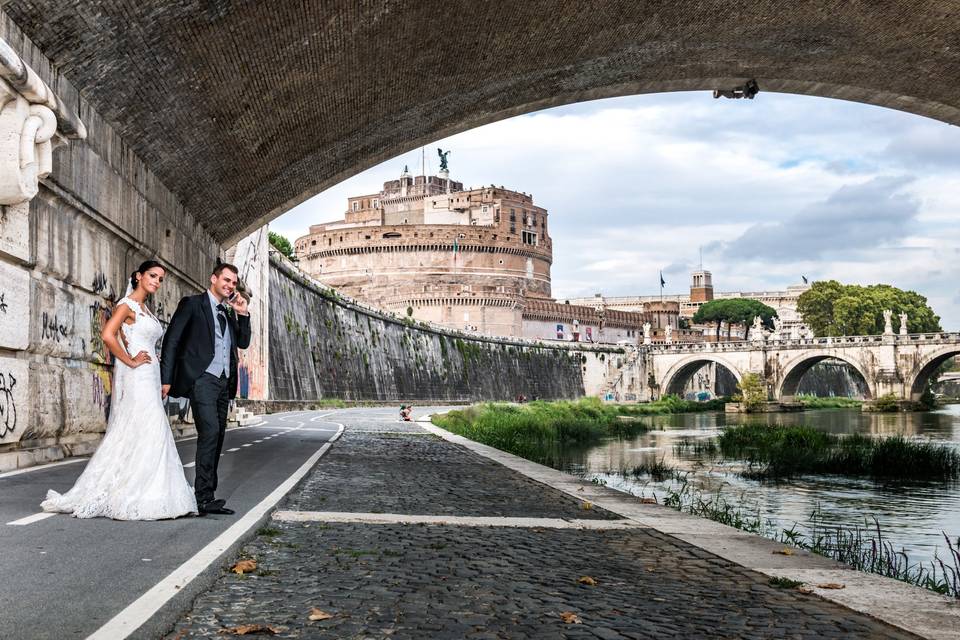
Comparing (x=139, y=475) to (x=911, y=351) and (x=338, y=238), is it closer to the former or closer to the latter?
(x=911, y=351)

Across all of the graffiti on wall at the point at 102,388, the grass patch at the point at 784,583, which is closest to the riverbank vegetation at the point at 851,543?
the grass patch at the point at 784,583

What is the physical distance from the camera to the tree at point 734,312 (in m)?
128

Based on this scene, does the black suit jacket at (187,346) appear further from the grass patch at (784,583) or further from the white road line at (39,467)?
the grass patch at (784,583)

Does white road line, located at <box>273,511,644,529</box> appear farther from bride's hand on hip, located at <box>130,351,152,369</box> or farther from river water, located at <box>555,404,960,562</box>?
river water, located at <box>555,404,960,562</box>

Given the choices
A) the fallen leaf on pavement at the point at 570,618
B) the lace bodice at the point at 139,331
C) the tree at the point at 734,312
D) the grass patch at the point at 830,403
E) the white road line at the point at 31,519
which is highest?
the tree at the point at 734,312

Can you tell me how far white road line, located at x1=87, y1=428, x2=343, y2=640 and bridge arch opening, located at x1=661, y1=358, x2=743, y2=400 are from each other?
83.9 metres

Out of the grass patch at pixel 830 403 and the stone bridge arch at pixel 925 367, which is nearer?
the stone bridge arch at pixel 925 367

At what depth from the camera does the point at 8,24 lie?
28.2 ft

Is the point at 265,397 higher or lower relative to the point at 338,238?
lower

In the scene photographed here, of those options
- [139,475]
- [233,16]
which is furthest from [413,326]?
[139,475]

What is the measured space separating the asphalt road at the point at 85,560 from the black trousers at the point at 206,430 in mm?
292

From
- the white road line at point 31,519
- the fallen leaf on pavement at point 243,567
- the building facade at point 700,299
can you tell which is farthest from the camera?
the building facade at point 700,299

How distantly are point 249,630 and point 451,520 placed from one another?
353 cm

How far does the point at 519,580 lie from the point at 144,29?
756 cm
